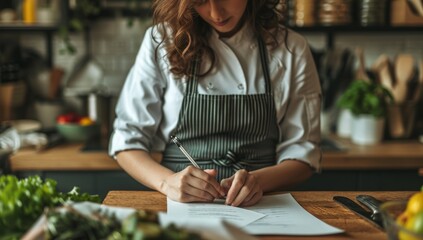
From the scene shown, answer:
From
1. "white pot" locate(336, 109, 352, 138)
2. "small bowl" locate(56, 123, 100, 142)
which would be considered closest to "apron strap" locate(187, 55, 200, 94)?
"small bowl" locate(56, 123, 100, 142)

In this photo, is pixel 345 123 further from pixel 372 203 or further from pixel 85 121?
pixel 372 203

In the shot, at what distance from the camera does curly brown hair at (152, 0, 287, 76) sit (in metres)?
1.72

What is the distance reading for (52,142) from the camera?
9.14 ft

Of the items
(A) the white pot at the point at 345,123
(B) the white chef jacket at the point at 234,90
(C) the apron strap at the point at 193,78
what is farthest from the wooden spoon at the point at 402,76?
(C) the apron strap at the point at 193,78

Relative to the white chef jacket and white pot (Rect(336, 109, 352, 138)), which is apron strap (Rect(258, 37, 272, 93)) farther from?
white pot (Rect(336, 109, 352, 138))

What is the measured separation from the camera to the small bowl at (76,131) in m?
2.88

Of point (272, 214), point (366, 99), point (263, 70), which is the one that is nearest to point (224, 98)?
point (263, 70)

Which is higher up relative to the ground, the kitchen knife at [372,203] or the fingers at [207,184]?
the fingers at [207,184]

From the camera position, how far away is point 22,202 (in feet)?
3.56

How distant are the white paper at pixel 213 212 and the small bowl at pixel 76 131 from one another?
1549mm

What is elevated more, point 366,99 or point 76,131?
point 366,99

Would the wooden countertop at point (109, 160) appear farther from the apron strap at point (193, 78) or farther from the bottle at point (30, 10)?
the apron strap at point (193, 78)

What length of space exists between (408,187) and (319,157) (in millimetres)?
980

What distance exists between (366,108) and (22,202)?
210 cm
